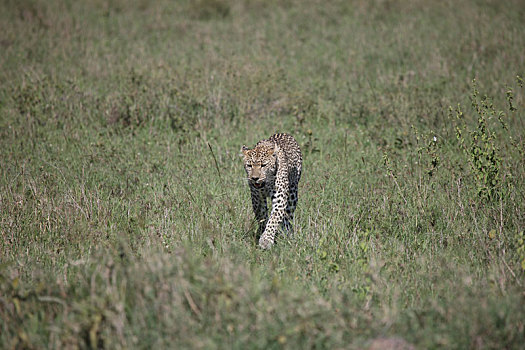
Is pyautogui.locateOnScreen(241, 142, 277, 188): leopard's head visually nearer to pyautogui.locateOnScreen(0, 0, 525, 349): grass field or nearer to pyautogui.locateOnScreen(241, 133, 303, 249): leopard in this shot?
pyautogui.locateOnScreen(241, 133, 303, 249): leopard

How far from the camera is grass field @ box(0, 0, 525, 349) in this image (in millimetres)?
4168

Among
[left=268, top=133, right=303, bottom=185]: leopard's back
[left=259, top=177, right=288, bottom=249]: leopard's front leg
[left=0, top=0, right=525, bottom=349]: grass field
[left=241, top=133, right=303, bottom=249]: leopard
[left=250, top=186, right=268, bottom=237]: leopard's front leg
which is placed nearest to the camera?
[left=0, top=0, right=525, bottom=349]: grass field

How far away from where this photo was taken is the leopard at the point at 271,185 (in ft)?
21.7

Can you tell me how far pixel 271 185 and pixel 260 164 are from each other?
18.2 inches

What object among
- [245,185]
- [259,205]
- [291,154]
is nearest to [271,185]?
[259,205]

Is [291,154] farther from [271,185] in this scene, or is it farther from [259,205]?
[259,205]

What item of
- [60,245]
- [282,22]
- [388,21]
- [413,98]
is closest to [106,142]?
[60,245]

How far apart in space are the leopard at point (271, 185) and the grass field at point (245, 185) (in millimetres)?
182

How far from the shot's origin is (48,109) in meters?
11.5

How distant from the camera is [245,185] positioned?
828 centimetres

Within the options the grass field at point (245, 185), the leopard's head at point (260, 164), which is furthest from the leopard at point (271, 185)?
the grass field at point (245, 185)

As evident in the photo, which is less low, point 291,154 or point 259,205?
point 291,154

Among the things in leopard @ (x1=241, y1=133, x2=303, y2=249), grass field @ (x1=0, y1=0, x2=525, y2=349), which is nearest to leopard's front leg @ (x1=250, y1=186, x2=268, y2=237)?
leopard @ (x1=241, y1=133, x2=303, y2=249)

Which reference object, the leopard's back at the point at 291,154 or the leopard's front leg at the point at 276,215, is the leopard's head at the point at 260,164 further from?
the leopard's back at the point at 291,154
